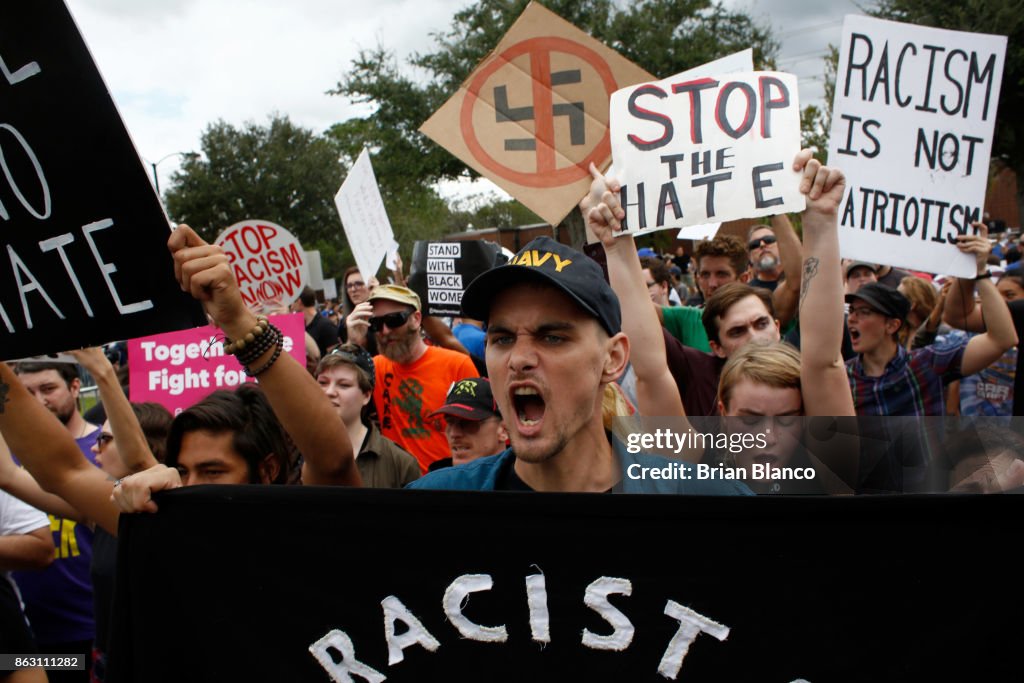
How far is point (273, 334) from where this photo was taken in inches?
82.4

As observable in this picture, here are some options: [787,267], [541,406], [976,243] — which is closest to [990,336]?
[976,243]

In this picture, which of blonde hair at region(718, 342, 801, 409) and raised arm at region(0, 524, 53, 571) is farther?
raised arm at region(0, 524, 53, 571)

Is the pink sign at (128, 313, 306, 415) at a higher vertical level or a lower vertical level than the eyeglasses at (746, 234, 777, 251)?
lower

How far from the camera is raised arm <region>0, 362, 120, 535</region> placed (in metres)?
2.38

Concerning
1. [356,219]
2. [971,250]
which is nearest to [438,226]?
[356,219]

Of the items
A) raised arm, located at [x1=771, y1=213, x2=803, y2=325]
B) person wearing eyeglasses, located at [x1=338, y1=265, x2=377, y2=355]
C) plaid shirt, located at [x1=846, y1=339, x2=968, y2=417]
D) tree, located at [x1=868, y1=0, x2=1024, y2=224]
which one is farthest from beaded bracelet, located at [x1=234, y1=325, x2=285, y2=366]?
tree, located at [x1=868, y1=0, x2=1024, y2=224]

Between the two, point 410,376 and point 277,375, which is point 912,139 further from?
point 277,375

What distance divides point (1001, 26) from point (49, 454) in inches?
979

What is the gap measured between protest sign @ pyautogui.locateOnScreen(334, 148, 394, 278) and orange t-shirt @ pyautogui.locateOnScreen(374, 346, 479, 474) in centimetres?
148

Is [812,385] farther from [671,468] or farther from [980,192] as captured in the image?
[980,192]

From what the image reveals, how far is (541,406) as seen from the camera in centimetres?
201

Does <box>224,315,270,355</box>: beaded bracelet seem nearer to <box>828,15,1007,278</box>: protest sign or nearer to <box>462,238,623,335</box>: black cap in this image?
<box>462,238,623,335</box>: black cap

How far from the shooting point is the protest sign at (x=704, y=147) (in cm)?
300

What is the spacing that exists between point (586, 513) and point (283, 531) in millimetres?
673
